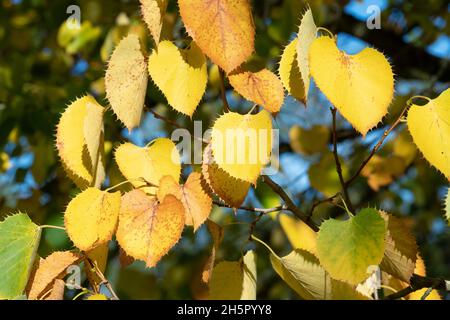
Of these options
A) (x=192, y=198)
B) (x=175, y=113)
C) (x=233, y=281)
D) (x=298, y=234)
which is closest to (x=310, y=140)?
(x=175, y=113)

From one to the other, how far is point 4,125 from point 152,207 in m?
0.98

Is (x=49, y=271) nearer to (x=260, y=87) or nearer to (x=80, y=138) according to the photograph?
(x=80, y=138)

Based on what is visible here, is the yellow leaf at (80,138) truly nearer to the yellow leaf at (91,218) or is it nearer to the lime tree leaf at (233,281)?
the yellow leaf at (91,218)

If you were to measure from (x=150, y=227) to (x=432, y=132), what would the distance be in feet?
1.10

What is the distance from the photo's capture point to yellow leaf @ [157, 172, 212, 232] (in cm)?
85

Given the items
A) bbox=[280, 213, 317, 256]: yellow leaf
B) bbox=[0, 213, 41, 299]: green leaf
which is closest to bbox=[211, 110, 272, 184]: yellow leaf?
bbox=[0, 213, 41, 299]: green leaf

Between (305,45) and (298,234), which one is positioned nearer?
(305,45)

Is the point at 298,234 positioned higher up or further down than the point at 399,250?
further down

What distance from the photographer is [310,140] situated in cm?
184

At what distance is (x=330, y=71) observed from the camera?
2.45 ft

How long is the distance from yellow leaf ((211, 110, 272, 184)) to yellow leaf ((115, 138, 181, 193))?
146mm

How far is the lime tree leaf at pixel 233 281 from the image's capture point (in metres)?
0.98
